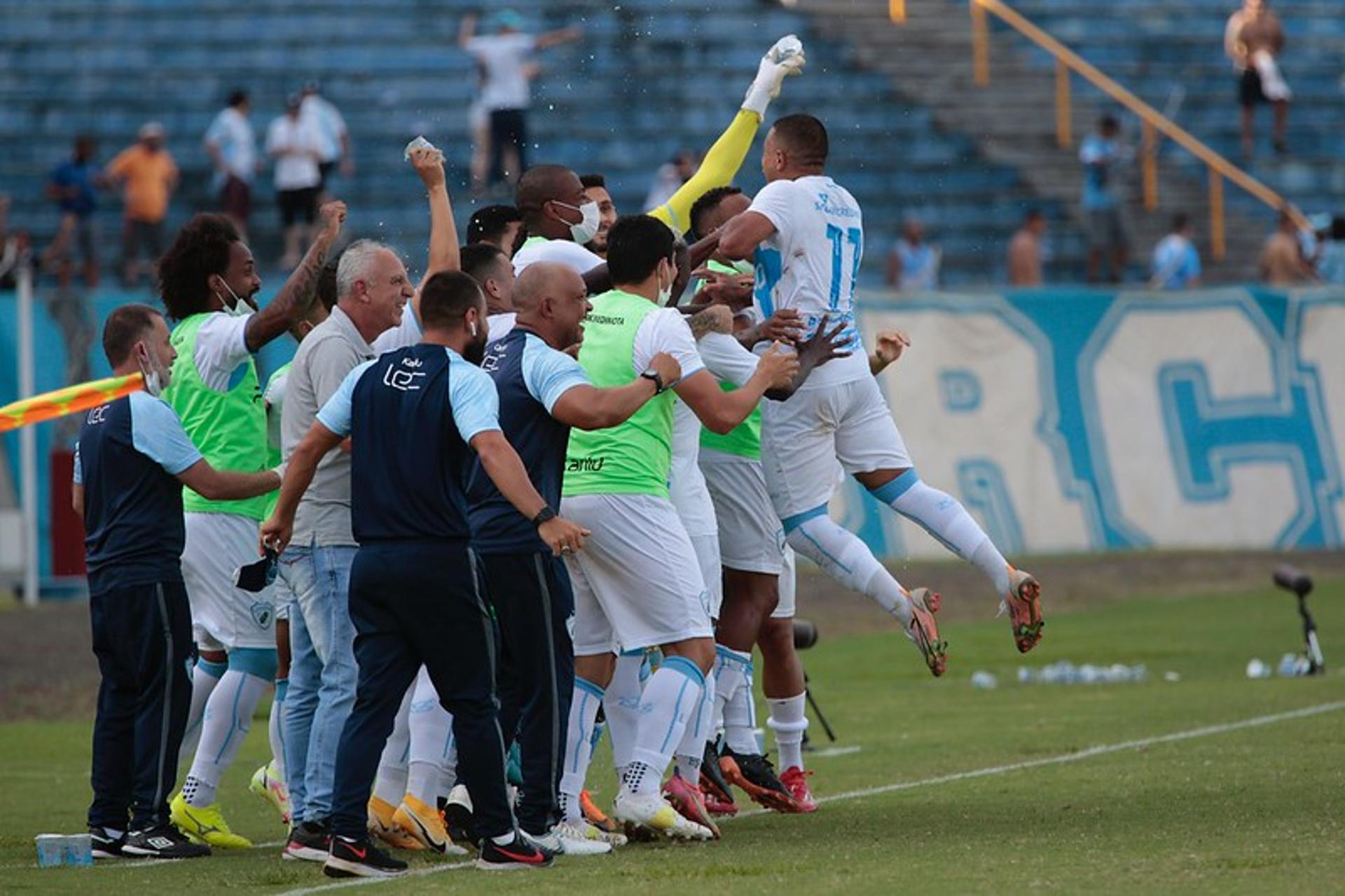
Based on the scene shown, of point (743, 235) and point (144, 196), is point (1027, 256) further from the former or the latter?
point (743, 235)

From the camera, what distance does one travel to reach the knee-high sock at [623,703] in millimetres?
9484

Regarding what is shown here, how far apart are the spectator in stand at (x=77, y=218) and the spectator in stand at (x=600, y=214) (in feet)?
53.0

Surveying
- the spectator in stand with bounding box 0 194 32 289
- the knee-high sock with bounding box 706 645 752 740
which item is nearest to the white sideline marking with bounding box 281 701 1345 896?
the knee-high sock with bounding box 706 645 752 740

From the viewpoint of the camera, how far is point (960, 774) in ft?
37.1

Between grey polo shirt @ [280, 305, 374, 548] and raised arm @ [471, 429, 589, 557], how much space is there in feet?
4.24

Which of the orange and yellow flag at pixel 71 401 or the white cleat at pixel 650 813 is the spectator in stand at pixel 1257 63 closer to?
the orange and yellow flag at pixel 71 401

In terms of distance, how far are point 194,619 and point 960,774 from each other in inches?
145

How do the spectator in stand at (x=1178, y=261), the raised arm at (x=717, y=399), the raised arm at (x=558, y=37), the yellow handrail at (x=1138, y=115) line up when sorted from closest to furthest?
the raised arm at (x=717, y=399)
the raised arm at (x=558, y=37)
the spectator in stand at (x=1178, y=261)
the yellow handrail at (x=1138, y=115)

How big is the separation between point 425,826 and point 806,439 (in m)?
2.59

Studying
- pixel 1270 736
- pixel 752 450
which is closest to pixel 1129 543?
pixel 1270 736

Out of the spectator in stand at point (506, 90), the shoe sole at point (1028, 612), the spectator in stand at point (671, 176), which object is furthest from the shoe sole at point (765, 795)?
the spectator in stand at point (506, 90)

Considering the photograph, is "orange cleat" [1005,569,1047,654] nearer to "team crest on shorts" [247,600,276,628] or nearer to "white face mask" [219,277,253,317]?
"team crest on shorts" [247,600,276,628]

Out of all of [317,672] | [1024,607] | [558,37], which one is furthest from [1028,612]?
[558,37]

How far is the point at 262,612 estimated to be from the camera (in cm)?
993
